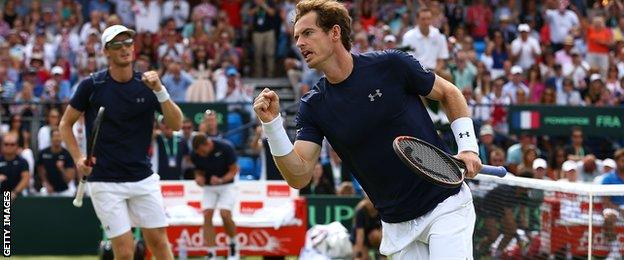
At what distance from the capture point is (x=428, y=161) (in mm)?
5938

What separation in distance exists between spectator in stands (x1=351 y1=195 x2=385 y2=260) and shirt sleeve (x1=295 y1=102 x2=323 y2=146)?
291 inches

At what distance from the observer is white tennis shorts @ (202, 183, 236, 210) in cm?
1503

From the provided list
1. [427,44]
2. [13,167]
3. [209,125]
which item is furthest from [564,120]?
[13,167]

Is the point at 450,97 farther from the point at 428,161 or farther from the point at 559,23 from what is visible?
the point at 559,23

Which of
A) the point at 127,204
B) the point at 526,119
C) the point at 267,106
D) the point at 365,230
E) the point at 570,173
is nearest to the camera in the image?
the point at 267,106

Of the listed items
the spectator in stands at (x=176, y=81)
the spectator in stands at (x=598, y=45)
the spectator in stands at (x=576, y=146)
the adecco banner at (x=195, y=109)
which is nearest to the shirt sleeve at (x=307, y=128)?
the adecco banner at (x=195, y=109)

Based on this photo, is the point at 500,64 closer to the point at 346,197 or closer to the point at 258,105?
the point at 346,197

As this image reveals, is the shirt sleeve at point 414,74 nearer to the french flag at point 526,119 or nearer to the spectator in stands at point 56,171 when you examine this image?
the spectator in stands at point 56,171

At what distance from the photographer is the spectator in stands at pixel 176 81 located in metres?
19.9

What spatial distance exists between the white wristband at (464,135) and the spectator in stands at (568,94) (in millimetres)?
14937

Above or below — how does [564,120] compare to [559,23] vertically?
below

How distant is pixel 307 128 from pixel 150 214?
385cm

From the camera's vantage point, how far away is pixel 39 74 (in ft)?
66.8

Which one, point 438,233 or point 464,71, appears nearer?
point 438,233
